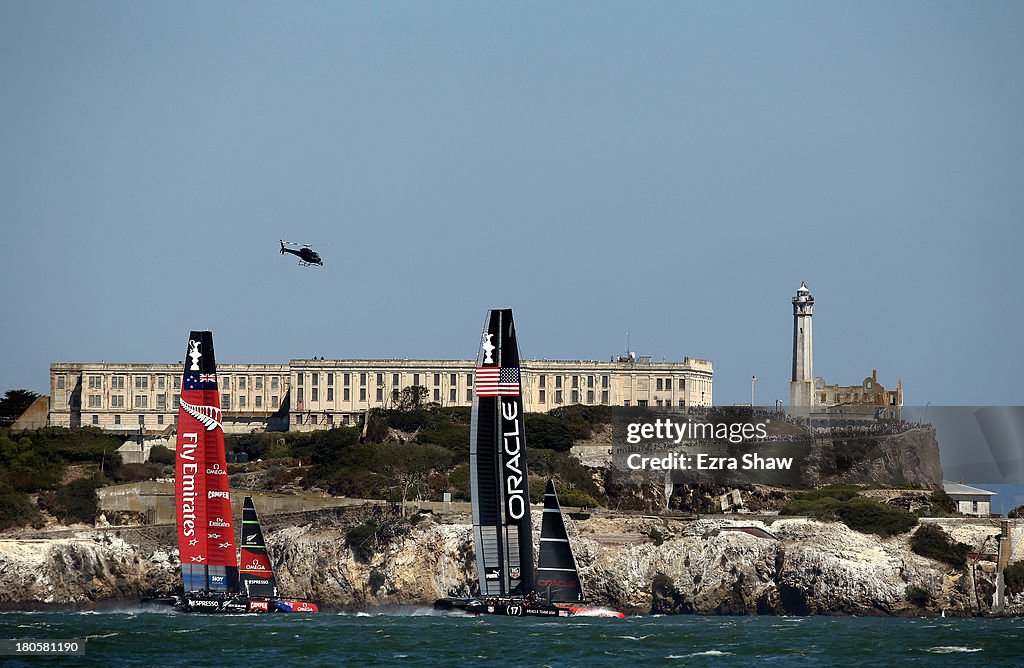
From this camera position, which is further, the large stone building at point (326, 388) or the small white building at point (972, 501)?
the large stone building at point (326, 388)

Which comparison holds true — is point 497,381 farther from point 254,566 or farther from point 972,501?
point 972,501

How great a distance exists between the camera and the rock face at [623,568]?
91.1m

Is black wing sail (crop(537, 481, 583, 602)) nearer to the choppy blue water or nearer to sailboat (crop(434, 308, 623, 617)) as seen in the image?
sailboat (crop(434, 308, 623, 617))

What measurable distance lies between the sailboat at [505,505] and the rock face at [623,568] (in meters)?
19.0

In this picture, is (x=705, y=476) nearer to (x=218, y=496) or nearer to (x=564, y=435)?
(x=564, y=435)

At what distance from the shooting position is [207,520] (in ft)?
267

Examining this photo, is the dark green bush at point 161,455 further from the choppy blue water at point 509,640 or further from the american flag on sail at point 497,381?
the american flag on sail at point 497,381

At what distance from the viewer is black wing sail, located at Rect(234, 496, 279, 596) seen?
271 feet

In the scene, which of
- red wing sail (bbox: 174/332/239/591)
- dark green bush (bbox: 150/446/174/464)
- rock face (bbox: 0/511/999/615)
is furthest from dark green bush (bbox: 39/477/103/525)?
dark green bush (bbox: 150/446/174/464)

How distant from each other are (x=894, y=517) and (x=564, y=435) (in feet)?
104

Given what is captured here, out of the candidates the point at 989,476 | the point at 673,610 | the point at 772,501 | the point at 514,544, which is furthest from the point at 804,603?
the point at 989,476

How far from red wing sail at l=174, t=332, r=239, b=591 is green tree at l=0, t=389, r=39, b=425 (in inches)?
3036

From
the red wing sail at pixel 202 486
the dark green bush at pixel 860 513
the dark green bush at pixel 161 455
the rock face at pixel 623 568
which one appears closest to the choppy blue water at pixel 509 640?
the red wing sail at pixel 202 486

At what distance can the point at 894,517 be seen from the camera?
3787 inches
